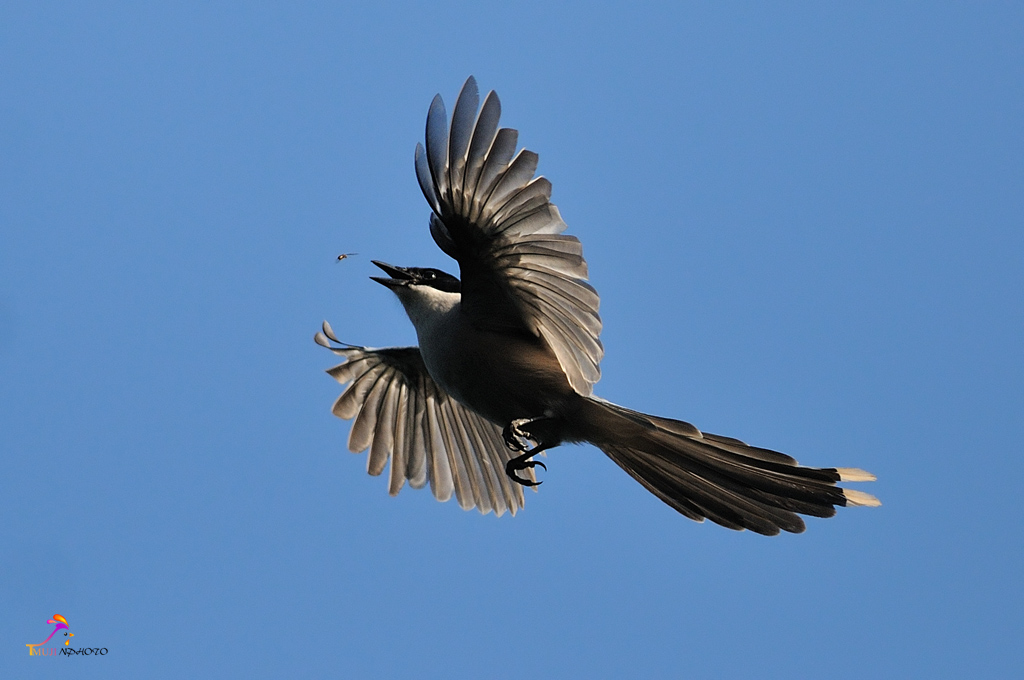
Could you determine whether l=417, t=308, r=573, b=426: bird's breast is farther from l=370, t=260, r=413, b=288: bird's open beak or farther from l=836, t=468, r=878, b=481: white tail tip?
l=836, t=468, r=878, b=481: white tail tip

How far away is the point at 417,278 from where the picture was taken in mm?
6480

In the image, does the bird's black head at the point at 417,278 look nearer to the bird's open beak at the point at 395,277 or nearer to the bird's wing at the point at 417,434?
the bird's open beak at the point at 395,277

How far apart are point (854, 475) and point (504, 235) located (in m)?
2.49

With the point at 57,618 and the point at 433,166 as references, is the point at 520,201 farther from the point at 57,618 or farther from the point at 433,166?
the point at 57,618

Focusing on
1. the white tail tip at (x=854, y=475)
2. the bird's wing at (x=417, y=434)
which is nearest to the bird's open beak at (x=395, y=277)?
the bird's wing at (x=417, y=434)

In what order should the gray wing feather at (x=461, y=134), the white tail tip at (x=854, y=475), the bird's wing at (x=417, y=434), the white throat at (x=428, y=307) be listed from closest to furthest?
the gray wing feather at (x=461, y=134) < the white tail tip at (x=854, y=475) < the white throat at (x=428, y=307) < the bird's wing at (x=417, y=434)

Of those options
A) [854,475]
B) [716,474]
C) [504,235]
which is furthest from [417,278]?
[854,475]

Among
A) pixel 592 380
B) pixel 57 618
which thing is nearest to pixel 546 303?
pixel 592 380

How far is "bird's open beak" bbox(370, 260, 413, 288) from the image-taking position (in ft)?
20.9

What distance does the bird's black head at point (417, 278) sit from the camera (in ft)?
20.9

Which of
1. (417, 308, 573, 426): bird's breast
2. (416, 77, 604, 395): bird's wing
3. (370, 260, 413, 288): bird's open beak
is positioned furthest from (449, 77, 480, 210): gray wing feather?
(370, 260, 413, 288): bird's open beak

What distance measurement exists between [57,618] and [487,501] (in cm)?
339

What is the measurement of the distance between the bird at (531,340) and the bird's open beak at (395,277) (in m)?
0.01

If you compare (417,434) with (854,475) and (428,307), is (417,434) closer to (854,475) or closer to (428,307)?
(428,307)
